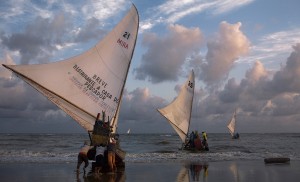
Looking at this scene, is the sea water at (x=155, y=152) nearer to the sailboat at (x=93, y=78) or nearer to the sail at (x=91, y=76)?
the sailboat at (x=93, y=78)

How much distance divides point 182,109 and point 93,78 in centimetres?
2629

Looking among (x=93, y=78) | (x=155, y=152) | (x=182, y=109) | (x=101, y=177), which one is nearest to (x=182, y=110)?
(x=182, y=109)

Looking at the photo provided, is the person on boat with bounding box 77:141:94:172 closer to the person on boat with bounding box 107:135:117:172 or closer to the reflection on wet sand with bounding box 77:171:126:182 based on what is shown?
the reflection on wet sand with bounding box 77:171:126:182

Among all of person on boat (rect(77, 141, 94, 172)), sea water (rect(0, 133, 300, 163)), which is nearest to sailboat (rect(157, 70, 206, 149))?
sea water (rect(0, 133, 300, 163))

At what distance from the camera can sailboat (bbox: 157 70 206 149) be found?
40.4m

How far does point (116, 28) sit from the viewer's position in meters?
17.8

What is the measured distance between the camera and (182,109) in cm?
4197

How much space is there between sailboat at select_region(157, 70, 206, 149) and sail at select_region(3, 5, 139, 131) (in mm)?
22137

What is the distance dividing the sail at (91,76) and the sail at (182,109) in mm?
22137

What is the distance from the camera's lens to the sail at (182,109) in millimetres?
40344

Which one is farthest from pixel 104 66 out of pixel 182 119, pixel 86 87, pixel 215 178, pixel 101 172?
pixel 182 119

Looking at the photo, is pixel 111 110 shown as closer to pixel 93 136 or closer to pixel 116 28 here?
pixel 93 136

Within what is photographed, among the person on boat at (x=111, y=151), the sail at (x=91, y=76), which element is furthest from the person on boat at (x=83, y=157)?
the sail at (x=91, y=76)

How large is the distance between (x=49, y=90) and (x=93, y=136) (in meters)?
3.08
